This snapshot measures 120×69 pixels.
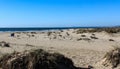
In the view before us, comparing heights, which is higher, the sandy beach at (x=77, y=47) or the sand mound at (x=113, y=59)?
the sand mound at (x=113, y=59)

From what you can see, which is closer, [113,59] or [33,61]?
[33,61]

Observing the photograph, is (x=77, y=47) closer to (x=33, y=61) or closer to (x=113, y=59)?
(x=113, y=59)

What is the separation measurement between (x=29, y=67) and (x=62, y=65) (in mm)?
1222

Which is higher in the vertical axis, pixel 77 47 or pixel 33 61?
pixel 33 61

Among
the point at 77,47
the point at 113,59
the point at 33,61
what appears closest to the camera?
the point at 33,61

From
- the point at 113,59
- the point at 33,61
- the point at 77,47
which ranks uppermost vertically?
the point at 33,61

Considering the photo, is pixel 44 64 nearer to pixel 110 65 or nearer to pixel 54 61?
pixel 54 61

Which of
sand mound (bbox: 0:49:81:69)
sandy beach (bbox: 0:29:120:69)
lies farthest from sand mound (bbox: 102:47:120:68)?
sand mound (bbox: 0:49:81:69)

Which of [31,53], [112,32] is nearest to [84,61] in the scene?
[31,53]

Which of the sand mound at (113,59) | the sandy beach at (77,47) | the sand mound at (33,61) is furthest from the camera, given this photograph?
the sandy beach at (77,47)

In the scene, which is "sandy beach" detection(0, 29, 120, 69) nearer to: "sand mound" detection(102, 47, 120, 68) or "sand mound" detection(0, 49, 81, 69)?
"sand mound" detection(102, 47, 120, 68)

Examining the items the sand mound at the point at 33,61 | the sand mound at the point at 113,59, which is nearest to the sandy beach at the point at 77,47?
the sand mound at the point at 113,59

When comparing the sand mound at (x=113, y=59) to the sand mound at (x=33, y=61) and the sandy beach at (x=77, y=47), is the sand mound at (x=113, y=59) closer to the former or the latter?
the sandy beach at (x=77, y=47)

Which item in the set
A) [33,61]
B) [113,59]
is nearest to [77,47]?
[113,59]
